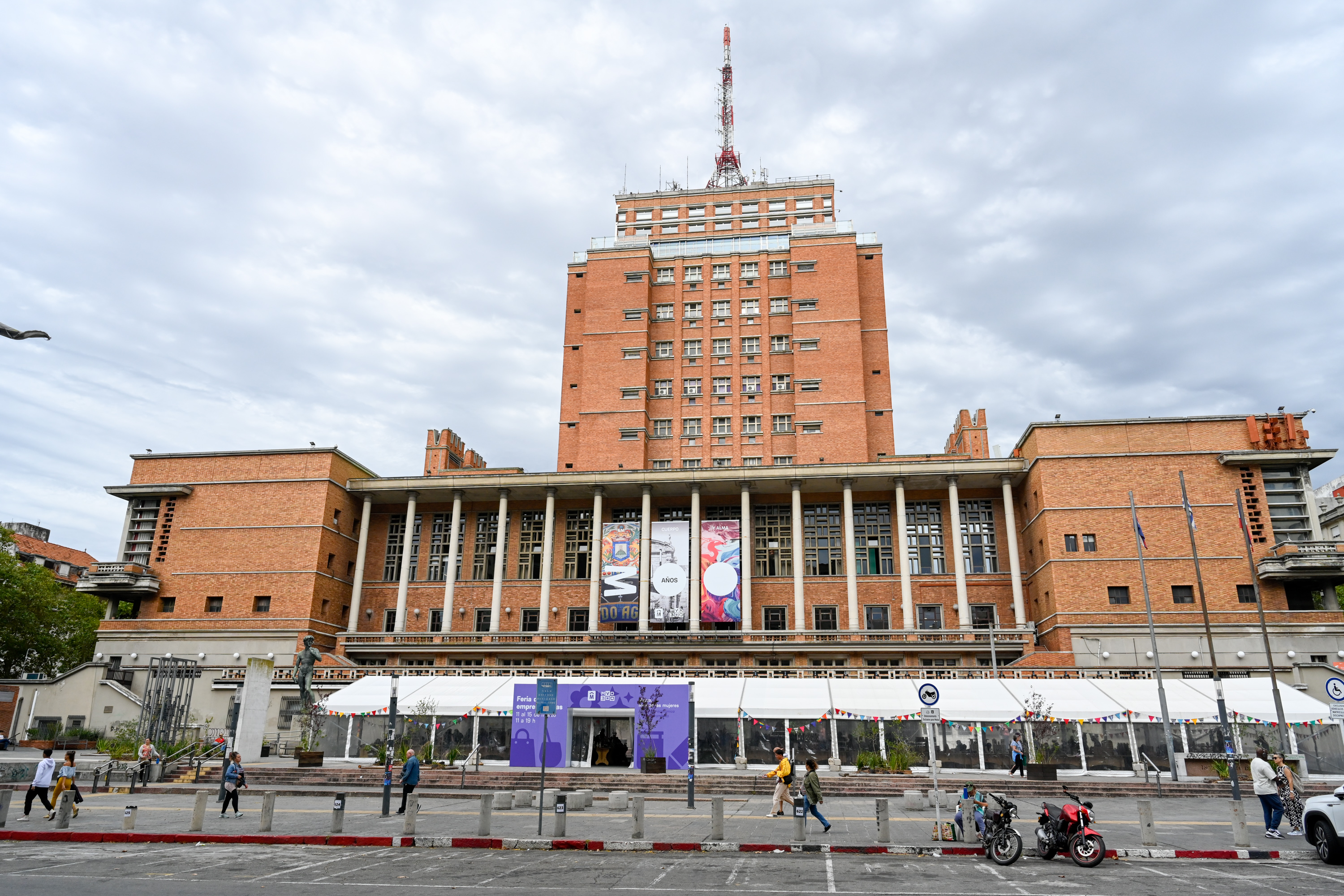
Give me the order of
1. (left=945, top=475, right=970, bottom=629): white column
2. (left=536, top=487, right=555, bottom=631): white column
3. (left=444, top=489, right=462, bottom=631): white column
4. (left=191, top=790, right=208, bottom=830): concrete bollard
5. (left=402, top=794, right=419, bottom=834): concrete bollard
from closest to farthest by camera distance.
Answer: (left=402, top=794, right=419, bottom=834): concrete bollard
(left=191, top=790, right=208, bottom=830): concrete bollard
(left=945, top=475, right=970, bottom=629): white column
(left=536, top=487, right=555, bottom=631): white column
(left=444, top=489, right=462, bottom=631): white column

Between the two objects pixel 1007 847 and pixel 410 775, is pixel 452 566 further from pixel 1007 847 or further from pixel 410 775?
pixel 1007 847

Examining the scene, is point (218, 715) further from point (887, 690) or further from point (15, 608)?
point (887, 690)

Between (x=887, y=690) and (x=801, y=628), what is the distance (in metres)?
12.5

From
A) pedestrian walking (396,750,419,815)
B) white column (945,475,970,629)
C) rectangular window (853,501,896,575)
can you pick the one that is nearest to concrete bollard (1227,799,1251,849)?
pedestrian walking (396,750,419,815)

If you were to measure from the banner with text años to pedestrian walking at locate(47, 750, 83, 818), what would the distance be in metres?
29.7

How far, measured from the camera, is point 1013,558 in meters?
49.6

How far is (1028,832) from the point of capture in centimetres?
1966

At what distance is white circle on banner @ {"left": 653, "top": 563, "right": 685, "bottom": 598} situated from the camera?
4972 cm

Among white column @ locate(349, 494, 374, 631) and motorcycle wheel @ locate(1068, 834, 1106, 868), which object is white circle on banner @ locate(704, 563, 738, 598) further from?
motorcycle wheel @ locate(1068, 834, 1106, 868)

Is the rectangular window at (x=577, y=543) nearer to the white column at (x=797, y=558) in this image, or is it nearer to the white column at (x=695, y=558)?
the white column at (x=695, y=558)

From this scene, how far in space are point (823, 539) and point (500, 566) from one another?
20137mm

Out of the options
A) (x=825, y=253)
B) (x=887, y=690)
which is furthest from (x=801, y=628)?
(x=825, y=253)

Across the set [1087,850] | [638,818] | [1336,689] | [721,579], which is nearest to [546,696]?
[638,818]

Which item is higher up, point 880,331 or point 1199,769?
point 880,331
